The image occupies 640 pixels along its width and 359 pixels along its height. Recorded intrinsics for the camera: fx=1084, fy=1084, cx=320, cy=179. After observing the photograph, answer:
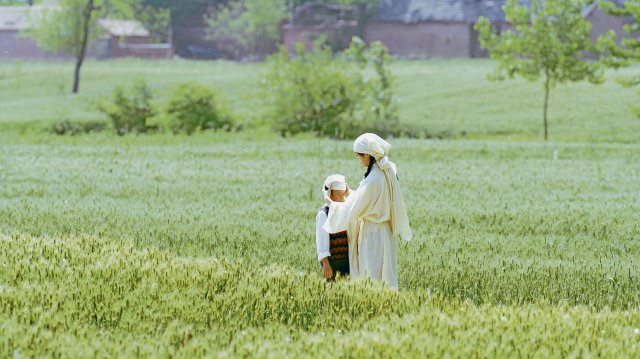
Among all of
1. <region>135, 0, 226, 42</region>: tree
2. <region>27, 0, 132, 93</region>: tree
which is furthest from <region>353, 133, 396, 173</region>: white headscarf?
<region>135, 0, 226, 42</region>: tree

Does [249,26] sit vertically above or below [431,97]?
above

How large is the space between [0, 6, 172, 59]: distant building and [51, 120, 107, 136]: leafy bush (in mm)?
43507

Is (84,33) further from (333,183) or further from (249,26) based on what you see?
(333,183)

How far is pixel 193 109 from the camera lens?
150 ft

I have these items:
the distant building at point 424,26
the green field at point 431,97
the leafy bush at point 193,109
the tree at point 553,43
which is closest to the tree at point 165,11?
the green field at point 431,97

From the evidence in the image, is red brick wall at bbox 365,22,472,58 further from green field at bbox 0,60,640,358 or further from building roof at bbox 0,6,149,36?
green field at bbox 0,60,640,358

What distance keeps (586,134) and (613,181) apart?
2490 cm

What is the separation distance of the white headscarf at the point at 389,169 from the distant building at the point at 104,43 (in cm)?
8666

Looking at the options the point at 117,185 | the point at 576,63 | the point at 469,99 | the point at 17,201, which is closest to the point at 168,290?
the point at 17,201

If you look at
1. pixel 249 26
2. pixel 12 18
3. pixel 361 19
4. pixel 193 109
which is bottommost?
pixel 193 109

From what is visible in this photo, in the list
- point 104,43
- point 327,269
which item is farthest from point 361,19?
point 327,269

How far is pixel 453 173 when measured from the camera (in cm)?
2677

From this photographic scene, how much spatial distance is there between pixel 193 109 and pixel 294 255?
32531 mm

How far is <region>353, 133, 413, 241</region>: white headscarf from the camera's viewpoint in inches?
377
